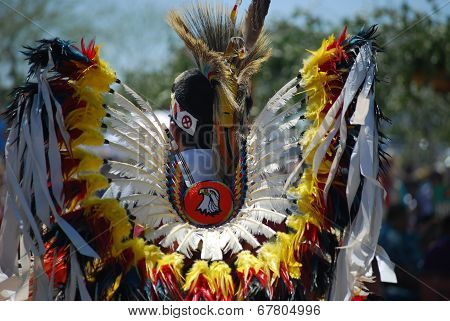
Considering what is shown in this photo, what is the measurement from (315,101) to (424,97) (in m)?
7.63

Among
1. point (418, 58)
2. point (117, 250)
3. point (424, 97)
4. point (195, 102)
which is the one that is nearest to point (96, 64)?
point (195, 102)

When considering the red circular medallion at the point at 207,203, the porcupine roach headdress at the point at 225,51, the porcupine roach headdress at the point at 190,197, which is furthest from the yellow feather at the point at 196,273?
the porcupine roach headdress at the point at 225,51

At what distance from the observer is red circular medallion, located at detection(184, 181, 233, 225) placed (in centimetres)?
323

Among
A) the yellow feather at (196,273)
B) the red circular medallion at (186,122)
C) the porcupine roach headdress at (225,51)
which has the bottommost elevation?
the yellow feather at (196,273)

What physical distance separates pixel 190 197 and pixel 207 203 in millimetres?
88

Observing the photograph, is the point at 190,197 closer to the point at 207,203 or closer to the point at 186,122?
the point at 207,203

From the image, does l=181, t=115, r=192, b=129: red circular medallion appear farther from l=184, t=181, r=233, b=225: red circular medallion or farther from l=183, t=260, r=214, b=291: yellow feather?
l=183, t=260, r=214, b=291: yellow feather

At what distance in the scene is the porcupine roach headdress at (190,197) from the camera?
2.85m

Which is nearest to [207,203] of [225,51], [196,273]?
[196,273]

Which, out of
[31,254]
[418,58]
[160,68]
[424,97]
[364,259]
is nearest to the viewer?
[364,259]

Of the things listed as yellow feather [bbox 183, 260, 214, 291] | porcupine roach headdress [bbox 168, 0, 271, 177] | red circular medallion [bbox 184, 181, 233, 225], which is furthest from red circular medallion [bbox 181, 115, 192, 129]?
yellow feather [bbox 183, 260, 214, 291]

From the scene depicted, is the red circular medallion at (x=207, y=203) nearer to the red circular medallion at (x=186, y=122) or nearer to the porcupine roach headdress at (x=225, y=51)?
the porcupine roach headdress at (x=225, y=51)
